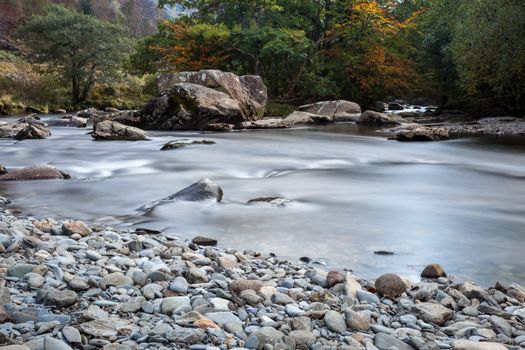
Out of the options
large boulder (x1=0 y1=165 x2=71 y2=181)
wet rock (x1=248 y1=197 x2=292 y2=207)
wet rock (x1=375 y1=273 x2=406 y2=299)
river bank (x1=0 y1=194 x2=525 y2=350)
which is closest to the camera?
→ river bank (x1=0 y1=194 x2=525 y2=350)

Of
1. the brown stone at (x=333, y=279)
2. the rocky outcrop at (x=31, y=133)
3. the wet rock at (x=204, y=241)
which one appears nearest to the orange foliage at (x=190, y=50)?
the rocky outcrop at (x=31, y=133)

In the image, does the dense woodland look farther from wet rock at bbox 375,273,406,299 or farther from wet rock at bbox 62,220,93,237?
wet rock at bbox 375,273,406,299

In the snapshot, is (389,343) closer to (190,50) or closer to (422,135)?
(422,135)

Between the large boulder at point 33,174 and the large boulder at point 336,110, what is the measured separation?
56.3 feet

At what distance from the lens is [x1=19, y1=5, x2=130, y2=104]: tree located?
28969mm

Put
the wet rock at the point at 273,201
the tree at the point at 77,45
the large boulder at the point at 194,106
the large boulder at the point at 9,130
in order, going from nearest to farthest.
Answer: the wet rock at the point at 273,201, the large boulder at the point at 9,130, the large boulder at the point at 194,106, the tree at the point at 77,45

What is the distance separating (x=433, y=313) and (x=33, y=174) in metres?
6.90

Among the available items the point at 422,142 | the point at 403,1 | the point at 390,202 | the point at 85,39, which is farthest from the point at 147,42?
the point at 390,202

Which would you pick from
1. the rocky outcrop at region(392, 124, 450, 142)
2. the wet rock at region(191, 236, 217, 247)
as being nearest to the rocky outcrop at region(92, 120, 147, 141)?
the rocky outcrop at region(392, 124, 450, 142)

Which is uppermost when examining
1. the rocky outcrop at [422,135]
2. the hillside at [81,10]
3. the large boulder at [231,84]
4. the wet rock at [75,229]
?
the hillside at [81,10]

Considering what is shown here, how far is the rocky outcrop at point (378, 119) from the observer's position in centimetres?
2220

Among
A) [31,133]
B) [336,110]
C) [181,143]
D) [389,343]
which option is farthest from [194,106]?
[389,343]

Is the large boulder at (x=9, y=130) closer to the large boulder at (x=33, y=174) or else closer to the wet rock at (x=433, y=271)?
the large boulder at (x=33, y=174)

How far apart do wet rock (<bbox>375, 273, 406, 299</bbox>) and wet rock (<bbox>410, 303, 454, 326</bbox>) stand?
27cm
